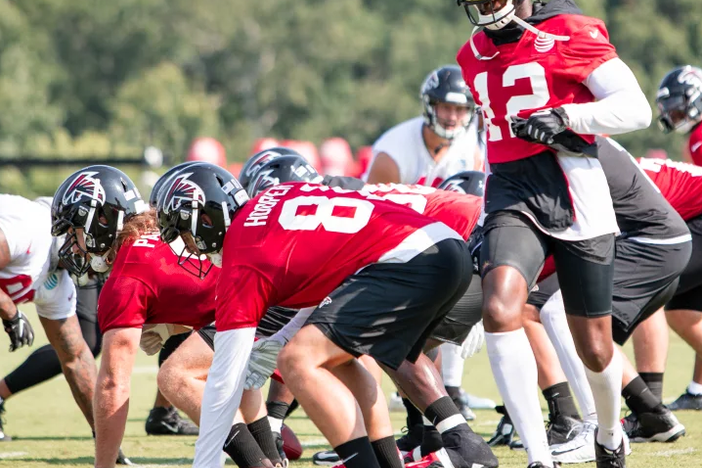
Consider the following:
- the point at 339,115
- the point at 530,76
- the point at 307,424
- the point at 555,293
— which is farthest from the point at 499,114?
the point at 339,115

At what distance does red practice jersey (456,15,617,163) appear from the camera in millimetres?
4484

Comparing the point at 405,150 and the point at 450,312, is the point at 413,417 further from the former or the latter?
the point at 405,150

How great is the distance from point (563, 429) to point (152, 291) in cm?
202

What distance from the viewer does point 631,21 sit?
1951 inches

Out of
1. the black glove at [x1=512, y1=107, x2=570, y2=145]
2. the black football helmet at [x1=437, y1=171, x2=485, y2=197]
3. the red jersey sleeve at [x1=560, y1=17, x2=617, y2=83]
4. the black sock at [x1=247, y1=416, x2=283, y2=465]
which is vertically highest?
the red jersey sleeve at [x1=560, y1=17, x2=617, y2=83]

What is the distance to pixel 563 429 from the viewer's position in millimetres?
5453

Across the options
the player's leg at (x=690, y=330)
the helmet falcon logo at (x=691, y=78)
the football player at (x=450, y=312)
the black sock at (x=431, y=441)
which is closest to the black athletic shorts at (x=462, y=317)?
the football player at (x=450, y=312)

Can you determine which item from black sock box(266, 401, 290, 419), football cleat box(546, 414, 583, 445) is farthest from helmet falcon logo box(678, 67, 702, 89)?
black sock box(266, 401, 290, 419)

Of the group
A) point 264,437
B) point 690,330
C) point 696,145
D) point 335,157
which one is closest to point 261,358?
point 264,437

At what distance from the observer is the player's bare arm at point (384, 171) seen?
775cm

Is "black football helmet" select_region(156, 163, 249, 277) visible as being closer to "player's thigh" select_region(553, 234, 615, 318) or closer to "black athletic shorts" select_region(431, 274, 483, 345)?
"black athletic shorts" select_region(431, 274, 483, 345)

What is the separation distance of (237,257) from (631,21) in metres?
48.0

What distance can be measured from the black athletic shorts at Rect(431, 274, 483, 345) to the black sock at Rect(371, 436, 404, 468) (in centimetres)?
75

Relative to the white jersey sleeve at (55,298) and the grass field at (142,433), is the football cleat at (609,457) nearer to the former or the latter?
the grass field at (142,433)
